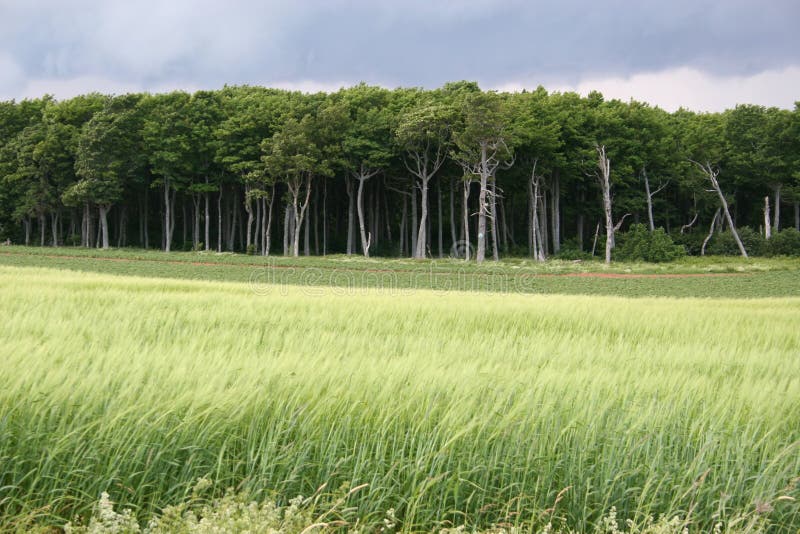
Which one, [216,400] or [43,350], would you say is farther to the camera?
[43,350]

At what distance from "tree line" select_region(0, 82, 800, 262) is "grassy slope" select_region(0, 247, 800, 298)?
7.44 meters

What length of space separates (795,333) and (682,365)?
12.5 feet

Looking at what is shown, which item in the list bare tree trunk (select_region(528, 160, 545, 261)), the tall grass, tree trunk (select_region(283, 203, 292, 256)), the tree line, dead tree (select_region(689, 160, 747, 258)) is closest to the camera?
the tall grass

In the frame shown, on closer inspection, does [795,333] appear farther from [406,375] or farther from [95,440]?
[95,440]

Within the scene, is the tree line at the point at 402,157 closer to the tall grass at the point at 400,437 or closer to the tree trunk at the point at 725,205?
the tree trunk at the point at 725,205

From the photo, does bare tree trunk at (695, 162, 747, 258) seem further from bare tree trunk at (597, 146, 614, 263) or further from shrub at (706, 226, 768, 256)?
bare tree trunk at (597, 146, 614, 263)

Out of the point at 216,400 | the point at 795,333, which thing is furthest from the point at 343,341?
the point at 795,333

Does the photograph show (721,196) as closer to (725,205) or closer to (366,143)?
(725,205)

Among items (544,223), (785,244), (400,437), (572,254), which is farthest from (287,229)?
(400,437)

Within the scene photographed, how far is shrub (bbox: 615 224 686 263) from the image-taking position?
41.3 m

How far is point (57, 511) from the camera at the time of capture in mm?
3027

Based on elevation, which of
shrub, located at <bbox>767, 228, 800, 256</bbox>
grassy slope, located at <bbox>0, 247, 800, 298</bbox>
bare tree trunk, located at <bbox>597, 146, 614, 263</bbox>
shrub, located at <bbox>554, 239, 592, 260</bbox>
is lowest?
grassy slope, located at <bbox>0, 247, 800, 298</bbox>

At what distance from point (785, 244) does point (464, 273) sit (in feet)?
85.8

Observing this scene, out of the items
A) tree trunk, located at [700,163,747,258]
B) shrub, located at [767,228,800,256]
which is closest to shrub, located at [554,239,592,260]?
tree trunk, located at [700,163,747,258]
